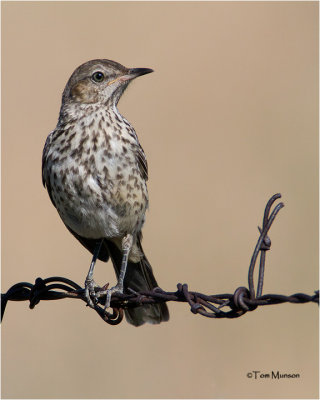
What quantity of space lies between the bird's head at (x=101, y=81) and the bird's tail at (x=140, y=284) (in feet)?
4.90

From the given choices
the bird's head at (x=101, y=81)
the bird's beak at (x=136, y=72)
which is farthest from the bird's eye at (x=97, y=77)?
the bird's beak at (x=136, y=72)

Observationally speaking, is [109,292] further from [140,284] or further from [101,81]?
[101,81]

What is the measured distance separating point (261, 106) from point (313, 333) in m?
4.24

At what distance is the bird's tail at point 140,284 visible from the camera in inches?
271

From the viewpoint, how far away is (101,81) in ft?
24.7

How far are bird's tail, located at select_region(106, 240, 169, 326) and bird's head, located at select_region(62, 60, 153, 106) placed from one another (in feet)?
4.90

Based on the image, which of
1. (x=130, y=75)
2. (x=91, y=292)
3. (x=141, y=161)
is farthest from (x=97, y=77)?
(x=91, y=292)

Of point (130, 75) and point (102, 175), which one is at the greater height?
point (130, 75)

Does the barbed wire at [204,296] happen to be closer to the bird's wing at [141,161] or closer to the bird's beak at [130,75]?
the bird's wing at [141,161]

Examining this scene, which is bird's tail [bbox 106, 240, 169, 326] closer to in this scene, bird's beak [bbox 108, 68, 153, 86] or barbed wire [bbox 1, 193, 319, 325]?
barbed wire [bbox 1, 193, 319, 325]

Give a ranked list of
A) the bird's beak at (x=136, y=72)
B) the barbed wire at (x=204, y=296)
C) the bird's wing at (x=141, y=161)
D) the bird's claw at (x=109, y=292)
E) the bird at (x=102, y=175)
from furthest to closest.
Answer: the bird's beak at (x=136, y=72) → the bird's wing at (x=141, y=161) → the bird at (x=102, y=175) → the bird's claw at (x=109, y=292) → the barbed wire at (x=204, y=296)

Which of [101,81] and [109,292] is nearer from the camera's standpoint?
[109,292]

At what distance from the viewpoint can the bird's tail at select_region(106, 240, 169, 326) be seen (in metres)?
6.89

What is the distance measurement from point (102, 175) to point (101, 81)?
1.26 meters
